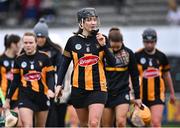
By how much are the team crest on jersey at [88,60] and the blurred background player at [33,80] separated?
1635mm

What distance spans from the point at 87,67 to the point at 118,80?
7.00 feet

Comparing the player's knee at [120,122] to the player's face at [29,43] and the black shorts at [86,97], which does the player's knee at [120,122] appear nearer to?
the black shorts at [86,97]

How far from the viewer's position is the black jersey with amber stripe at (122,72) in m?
15.2

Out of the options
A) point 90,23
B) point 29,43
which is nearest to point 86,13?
point 90,23

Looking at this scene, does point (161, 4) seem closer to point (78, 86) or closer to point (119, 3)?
point (119, 3)

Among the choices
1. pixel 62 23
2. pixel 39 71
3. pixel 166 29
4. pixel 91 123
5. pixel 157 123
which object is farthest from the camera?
pixel 62 23

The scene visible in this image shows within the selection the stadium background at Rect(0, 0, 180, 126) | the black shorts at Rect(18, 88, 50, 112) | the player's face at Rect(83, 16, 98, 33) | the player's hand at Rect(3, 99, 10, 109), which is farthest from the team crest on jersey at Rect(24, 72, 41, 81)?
the stadium background at Rect(0, 0, 180, 126)

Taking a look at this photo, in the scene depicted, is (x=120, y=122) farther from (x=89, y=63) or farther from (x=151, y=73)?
(x=89, y=63)

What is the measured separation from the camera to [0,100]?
15391mm

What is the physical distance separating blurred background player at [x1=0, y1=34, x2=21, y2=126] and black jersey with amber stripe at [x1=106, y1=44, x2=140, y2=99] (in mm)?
2117

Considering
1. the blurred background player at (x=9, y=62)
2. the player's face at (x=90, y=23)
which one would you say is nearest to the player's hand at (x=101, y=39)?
the player's face at (x=90, y=23)

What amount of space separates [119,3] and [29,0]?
290 centimetres

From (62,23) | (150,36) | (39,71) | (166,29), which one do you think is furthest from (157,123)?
(62,23)

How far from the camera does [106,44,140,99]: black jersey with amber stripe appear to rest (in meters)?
15.2
